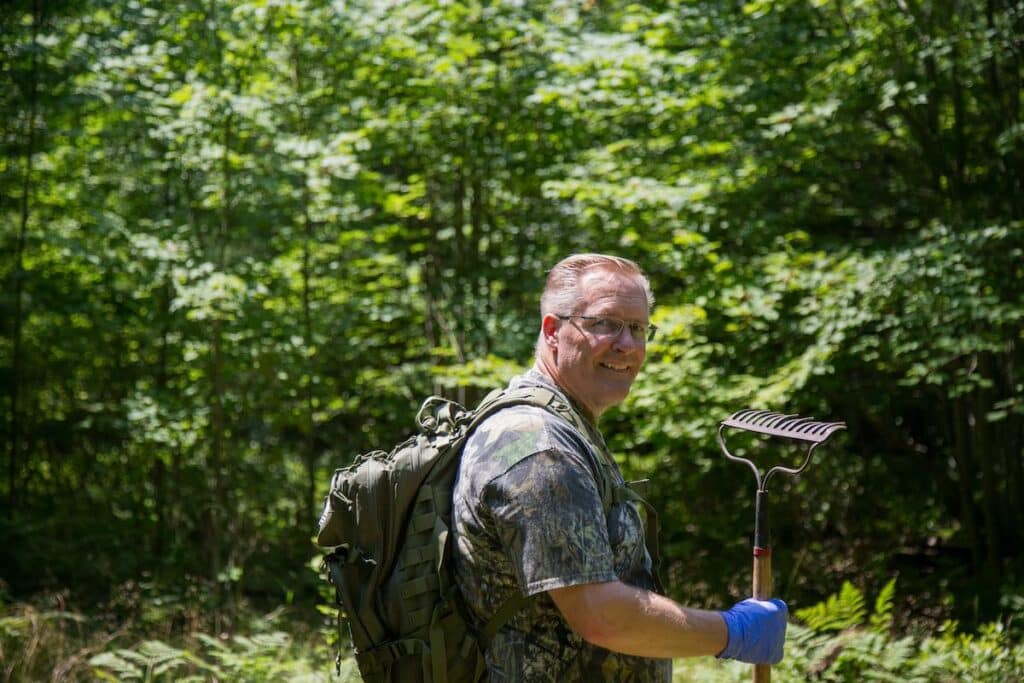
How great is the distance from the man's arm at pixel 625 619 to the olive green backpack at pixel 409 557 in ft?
0.69

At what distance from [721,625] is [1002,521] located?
6570 millimetres

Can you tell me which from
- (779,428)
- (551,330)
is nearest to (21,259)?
(551,330)

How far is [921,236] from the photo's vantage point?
625 cm

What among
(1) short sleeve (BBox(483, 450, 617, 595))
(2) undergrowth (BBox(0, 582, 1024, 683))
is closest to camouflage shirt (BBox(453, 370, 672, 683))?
(1) short sleeve (BBox(483, 450, 617, 595))

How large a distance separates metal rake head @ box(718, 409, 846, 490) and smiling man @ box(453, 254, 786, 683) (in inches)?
13.0

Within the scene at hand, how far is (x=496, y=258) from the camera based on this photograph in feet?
27.7

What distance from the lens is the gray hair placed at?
2.28 m

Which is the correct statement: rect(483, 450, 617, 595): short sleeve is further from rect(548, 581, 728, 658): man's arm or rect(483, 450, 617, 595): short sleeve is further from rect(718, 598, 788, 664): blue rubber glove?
rect(718, 598, 788, 664): blue rubber glove

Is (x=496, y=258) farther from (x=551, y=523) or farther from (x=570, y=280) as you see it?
(x=551, y=523)

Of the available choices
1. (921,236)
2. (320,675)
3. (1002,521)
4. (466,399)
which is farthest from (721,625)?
(1002,521)

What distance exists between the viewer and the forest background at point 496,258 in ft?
21.3

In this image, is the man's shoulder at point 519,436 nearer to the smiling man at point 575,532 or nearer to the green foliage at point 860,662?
the smiling man at point 575,532

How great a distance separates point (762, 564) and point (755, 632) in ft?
0.84

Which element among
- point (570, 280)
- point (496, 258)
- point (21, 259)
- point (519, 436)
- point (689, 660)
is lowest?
point (689, 660)
